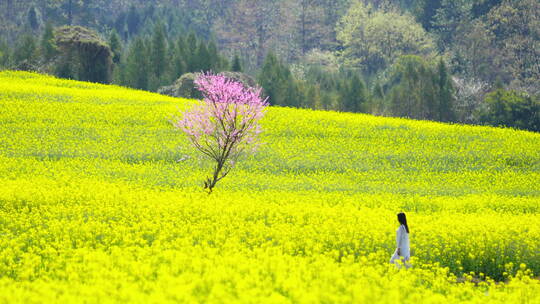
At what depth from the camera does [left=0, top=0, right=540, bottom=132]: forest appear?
65.4 meters

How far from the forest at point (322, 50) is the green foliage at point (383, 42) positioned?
189 millimetres

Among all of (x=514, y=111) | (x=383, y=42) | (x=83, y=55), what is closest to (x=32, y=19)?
(x=383, y=42)

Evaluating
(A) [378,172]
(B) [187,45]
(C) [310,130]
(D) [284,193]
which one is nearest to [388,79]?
(B) [187,45]

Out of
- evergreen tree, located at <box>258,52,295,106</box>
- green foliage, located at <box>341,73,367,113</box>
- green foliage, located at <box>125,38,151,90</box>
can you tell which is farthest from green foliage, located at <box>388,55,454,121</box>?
green foliage, located at <box>125,38,151,90</box>

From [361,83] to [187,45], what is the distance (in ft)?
74.7

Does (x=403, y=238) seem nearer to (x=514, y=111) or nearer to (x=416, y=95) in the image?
(x=514, y=111)

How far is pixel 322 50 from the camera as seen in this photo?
407ft

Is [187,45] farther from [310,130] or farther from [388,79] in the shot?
[310,130]

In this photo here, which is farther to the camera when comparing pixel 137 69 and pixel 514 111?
pixel 137 69

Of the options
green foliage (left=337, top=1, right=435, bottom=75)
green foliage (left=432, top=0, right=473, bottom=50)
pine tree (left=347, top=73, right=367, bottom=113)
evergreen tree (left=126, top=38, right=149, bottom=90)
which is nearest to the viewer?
pine tree (left=347, top=73, right=367, bottom=113)

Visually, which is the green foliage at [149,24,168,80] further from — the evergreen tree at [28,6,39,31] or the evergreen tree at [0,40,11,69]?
the evergreen tree at [28,6,39,31]

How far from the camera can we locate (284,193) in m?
23.2

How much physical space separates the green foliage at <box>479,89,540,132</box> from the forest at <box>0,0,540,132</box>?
94mm

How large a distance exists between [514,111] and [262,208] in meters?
48.4
